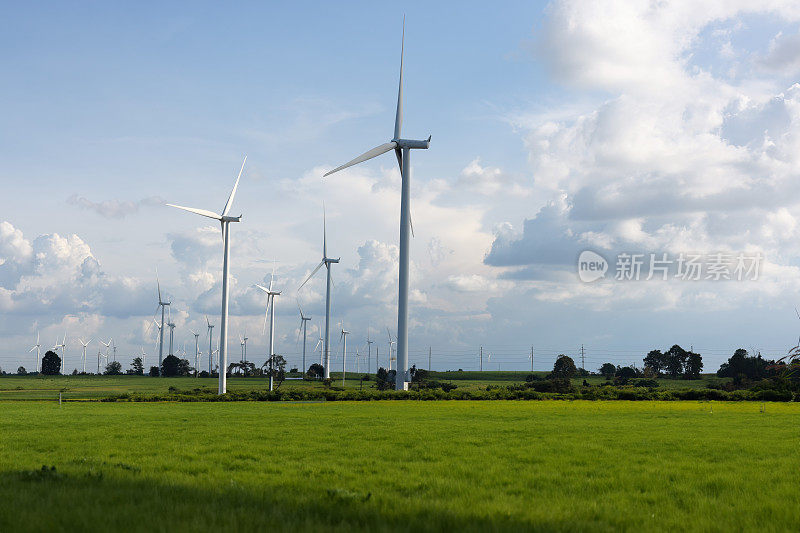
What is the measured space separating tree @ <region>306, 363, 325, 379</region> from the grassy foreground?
141 metres

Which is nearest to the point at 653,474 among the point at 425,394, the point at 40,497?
the point at 40,497

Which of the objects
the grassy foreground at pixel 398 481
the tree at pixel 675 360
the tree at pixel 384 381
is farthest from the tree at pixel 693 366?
the grassy foreground at pixel 398 481

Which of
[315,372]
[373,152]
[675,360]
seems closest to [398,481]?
[373,152]

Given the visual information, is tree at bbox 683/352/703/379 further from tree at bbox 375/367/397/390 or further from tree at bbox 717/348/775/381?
tree at bbox 375/367/397/390

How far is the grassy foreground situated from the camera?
33.8ft

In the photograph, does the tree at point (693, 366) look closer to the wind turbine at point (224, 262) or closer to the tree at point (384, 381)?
the tree at point (384, 381)

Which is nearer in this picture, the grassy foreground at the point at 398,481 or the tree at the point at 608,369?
the grassy foreground at the point at 398,481

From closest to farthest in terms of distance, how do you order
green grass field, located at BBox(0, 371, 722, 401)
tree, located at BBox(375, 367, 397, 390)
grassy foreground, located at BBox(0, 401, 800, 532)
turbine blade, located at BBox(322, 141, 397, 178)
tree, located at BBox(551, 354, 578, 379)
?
grassy foreground, located at BBox(0, 401, 800, 532), turbine blade, located at BBox(322, 141, 397, 178), green grass field, located at BBox(0, 371, 722, 401), tree, located at BBox(375, 367, 397, 390), tree, located at BBox(551, 354, 578, 379)

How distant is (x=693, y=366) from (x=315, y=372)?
97.9 meters

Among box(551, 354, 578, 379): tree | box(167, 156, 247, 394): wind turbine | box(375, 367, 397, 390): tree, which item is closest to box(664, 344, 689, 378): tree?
box(551, 354, 578, 379): tree

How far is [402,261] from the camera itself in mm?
73438

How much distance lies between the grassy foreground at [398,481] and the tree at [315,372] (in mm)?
140815

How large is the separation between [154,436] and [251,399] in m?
49.7

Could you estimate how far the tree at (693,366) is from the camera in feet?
545
